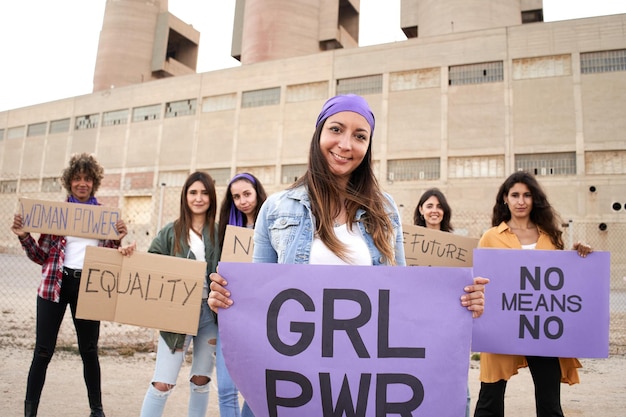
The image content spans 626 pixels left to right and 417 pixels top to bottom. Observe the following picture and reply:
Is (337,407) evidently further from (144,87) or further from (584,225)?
(144,87)

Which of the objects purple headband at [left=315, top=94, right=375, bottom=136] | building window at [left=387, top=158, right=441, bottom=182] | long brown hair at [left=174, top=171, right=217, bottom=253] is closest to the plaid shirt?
long brown hair at [left=174, top=171, right=217, bottom=253]

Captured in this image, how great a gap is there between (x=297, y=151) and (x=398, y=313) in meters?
29.3

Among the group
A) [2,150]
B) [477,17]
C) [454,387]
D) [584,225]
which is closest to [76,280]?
[454,387]

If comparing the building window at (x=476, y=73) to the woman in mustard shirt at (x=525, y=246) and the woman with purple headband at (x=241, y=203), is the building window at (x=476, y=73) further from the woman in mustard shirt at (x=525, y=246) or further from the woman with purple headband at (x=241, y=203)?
the woman with purple headband at (x=241, y=203)

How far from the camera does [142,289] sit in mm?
3002

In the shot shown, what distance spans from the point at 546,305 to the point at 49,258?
11.9 ft

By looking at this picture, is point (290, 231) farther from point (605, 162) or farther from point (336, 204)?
point (605, 162)

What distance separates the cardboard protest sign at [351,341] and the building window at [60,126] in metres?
45.4

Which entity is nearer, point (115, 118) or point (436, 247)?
point (436, 247)

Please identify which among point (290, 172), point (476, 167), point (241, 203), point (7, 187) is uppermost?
point (290, 172)

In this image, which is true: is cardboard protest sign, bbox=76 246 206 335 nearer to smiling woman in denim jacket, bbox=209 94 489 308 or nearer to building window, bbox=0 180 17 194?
smiling woman in denim jacket, bbox=209 94 489 308

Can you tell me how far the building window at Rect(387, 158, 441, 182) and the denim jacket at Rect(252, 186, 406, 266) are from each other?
26.0 m

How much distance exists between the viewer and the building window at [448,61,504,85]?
2619 centimetres

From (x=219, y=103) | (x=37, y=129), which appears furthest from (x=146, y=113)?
(x=37, y=129)
